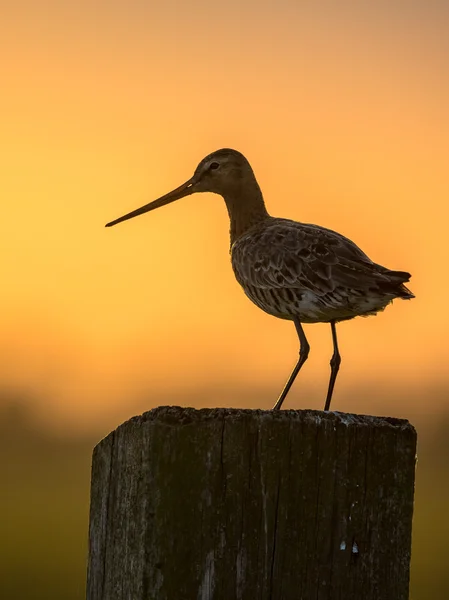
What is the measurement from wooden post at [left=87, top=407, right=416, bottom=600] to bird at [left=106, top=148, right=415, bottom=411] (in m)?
4.40

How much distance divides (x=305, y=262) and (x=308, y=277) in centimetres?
16

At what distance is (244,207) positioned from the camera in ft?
36.7

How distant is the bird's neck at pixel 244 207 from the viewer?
36.3 ft

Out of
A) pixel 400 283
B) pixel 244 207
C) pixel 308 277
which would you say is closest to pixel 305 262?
pixel 308 277

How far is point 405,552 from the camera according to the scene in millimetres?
4219

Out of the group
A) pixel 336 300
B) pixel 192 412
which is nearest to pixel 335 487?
pixel 192 412

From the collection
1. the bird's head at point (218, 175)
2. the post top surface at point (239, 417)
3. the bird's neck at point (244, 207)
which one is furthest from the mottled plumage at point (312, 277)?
the post top surface at point (239, 417)

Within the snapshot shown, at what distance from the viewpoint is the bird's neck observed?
1105 cm

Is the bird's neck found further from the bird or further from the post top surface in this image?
the post top surface

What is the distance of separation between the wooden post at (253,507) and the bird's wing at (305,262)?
4.89 m

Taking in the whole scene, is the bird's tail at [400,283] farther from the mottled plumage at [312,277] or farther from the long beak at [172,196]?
the long beak at [172,196]

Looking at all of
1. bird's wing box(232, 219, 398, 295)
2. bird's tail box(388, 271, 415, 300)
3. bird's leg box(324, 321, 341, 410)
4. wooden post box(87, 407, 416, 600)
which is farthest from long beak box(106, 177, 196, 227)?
wooden post box(87, 407, 416, 600)

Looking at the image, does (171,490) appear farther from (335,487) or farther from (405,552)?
(405,552)

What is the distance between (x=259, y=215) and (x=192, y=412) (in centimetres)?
730
